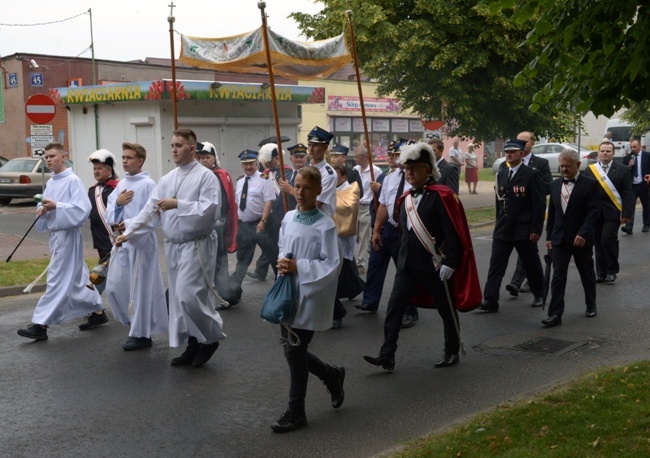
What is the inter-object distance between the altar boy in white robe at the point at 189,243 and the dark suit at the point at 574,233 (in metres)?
3.59

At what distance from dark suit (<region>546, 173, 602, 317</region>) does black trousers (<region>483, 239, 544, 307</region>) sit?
0.56 m

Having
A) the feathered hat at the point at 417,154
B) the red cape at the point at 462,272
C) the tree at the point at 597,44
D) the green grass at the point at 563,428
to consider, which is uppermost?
the tree at the point at 597,44

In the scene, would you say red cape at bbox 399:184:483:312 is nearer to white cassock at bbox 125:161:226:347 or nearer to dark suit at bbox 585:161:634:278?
white cassock at bbox 125:161:226:347

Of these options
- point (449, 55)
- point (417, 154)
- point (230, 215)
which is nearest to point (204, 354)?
point (417, 154)

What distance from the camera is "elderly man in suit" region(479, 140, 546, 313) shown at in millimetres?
9609

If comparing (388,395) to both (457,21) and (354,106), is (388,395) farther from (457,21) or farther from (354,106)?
(354,106)

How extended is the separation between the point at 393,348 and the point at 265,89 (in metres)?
17.2

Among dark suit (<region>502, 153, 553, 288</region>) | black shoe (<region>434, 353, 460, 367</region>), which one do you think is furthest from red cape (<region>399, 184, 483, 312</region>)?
dark suit (<region>502, 153, 553, 288</region>)

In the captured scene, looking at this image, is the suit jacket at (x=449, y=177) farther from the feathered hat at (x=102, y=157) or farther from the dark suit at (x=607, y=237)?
the feathered hat at (x=102, y=157)

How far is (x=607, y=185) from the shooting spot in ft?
38.2

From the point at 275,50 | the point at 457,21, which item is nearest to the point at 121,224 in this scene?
the point at 275,50

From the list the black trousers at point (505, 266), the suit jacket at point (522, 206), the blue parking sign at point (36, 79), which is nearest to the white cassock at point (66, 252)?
the black trousers at point (505, 266)

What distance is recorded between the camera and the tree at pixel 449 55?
19031 mm

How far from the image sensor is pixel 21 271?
12477mm
